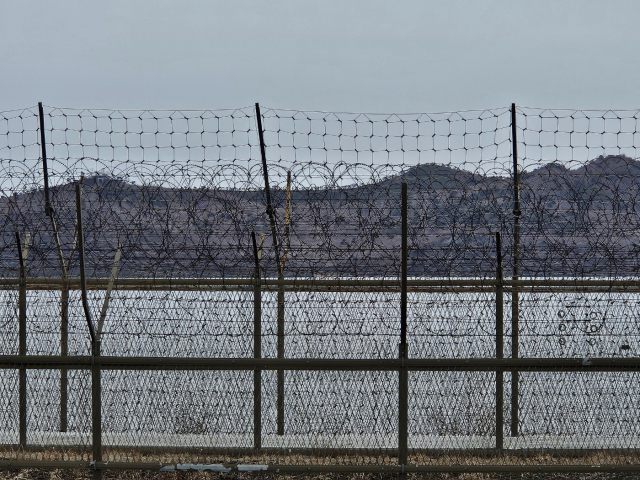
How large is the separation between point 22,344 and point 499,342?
4.06m

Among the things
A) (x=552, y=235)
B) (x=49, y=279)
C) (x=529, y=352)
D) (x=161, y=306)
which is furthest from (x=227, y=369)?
(x=552, y=235)

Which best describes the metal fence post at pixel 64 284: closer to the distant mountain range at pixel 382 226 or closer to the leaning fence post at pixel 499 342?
the distant mountain range at pixel 382 226

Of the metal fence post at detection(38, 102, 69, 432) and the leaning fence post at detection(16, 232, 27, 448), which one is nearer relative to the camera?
the leaning fence post at detection(16, 232, 27, 448)

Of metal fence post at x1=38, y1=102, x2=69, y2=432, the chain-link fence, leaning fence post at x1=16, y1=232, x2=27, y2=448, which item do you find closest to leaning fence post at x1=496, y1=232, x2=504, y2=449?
the chain-link fence

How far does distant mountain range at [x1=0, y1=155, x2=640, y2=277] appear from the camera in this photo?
6.03 m

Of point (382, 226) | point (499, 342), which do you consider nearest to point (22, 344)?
point (382, 226)

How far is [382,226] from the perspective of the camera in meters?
6.14

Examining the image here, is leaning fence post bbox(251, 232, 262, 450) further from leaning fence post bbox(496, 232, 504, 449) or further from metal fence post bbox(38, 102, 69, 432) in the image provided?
leaning fence post bbox(496, 232, 504, 449)

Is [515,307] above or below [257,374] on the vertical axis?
above

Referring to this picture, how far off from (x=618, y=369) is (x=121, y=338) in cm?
384

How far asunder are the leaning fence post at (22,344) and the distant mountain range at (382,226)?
13 cm

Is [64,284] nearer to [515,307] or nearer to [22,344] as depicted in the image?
[22,344]

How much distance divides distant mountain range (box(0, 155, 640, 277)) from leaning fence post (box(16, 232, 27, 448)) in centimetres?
13

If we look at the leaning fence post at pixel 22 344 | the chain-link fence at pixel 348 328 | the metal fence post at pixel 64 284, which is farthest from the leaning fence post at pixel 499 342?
the leaning fence post at pixel 22 344
